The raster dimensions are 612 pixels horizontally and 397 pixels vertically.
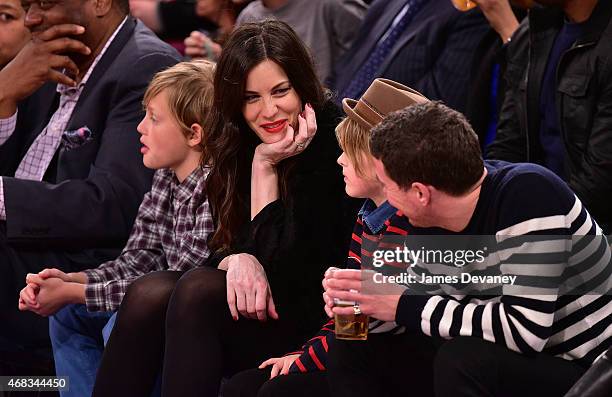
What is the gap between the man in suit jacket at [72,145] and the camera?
3559mm

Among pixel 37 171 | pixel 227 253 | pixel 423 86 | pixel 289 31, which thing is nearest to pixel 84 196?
pixel 37 171

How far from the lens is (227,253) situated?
3.05 meters

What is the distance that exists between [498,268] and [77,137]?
1.79 m

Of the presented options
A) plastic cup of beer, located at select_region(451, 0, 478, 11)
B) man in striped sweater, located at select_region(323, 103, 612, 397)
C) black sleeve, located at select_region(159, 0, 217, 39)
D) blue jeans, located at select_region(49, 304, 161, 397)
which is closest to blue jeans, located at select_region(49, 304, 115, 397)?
blue jeans, located at select_region(49, 304, 161, 397)

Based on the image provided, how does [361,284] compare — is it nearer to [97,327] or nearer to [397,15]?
[97,327]

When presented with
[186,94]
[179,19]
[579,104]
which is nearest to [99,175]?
[186,94]

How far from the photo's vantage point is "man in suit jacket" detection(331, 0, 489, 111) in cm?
387

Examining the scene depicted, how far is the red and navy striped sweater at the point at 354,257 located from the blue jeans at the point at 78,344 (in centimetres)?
80

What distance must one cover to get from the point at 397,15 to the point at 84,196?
1.40m

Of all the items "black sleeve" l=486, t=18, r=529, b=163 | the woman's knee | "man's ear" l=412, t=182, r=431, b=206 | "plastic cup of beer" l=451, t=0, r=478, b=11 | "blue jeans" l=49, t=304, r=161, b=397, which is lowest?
"blue jeans" l=49, t=304, r=161, b=397

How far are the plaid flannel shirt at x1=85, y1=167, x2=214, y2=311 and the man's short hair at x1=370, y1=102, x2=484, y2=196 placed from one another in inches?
40.1

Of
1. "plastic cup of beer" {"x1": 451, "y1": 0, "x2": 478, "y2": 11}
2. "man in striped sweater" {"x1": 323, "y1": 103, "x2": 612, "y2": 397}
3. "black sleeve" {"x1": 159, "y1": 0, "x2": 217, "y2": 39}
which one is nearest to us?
"man in striped sweater" {"x1": 323, "y1": 103, "x2": 612, "y2": 397}

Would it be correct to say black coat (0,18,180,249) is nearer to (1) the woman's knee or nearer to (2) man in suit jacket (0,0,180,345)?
(2) man in suit jacket (0,0,180,345)

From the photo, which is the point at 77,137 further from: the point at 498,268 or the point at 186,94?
the point at 498,268
